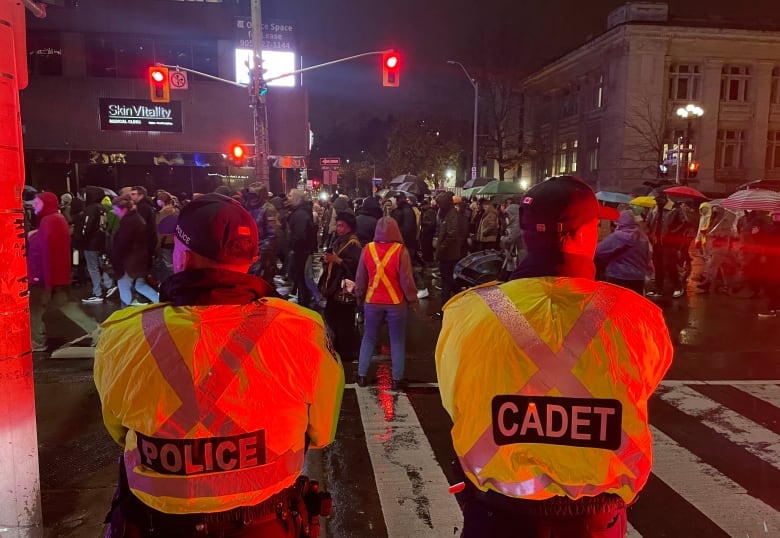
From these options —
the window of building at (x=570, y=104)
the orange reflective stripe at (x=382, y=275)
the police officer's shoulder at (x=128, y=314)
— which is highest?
the window of building at (x=570, y=104)

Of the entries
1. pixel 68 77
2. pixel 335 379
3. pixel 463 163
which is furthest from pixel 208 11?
pixel 463 163

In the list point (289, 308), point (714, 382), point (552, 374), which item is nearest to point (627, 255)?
point (714, 382)

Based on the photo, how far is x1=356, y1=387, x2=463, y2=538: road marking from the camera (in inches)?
161

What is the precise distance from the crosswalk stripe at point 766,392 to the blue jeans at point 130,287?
25.6 feet

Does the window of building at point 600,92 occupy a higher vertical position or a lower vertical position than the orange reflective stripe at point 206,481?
higher

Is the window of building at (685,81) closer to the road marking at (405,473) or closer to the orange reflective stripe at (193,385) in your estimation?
the road marking at (405,473)

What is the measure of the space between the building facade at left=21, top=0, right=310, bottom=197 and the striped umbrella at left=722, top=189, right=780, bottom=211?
20.0 metres

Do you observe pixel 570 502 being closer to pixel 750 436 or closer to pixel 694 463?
pixel 694 463

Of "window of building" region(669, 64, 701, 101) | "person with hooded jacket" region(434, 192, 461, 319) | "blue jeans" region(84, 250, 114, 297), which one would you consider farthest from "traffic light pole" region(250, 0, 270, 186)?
"window of building" region(669, 64, 701, 101)

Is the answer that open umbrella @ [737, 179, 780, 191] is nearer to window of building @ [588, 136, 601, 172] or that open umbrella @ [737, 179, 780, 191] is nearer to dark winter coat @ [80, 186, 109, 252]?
window of building @ [588, 136, 601, 172]

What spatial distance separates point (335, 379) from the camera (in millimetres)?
2182

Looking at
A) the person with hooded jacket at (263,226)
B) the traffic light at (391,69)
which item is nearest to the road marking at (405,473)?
the person with hooded jacket at (263,226)

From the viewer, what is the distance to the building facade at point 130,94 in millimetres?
28672

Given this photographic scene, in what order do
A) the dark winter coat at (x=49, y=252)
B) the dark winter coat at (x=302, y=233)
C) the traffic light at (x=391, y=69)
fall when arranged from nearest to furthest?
the dark winter coat at (x=49, y=252)
the dark winter coat at (x=302, y=233)
the traffic light at (x=391, y=69)
